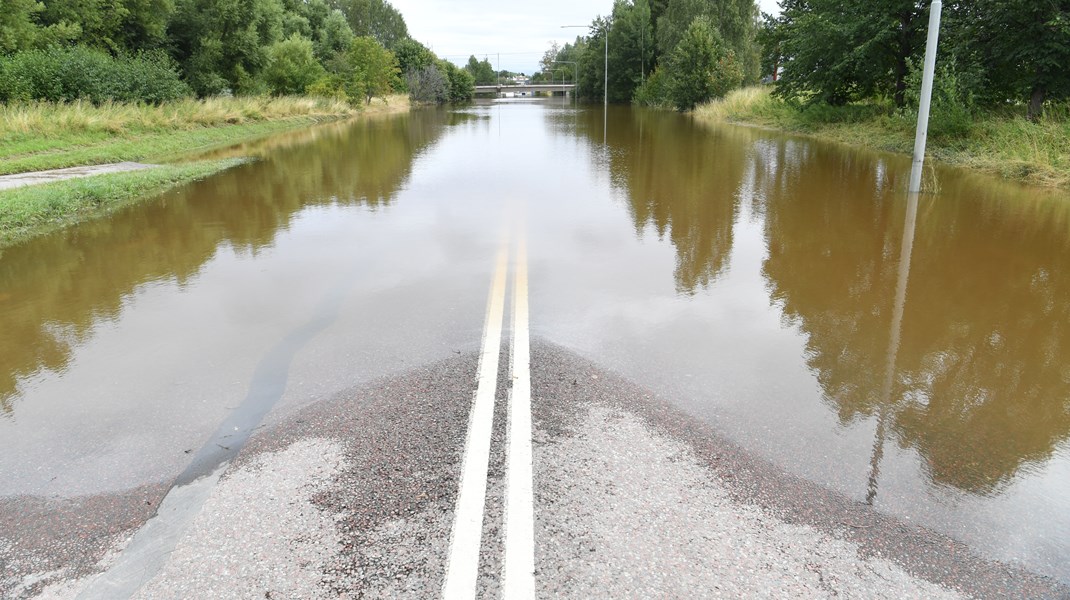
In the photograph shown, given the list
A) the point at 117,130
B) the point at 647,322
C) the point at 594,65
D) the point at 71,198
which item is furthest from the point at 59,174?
the point at 594,65

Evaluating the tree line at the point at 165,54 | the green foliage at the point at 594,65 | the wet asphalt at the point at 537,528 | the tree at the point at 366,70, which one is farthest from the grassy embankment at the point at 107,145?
the green foliage at the point at 594,65

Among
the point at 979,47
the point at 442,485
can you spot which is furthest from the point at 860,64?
the point at 442,485

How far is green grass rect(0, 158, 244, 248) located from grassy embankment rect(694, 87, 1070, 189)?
1656cm

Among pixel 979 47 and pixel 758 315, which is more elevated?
pixel 979 47

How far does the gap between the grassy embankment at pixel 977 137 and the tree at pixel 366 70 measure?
35.9m

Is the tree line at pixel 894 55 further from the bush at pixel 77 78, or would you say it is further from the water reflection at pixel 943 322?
the bush at pixel 77 78

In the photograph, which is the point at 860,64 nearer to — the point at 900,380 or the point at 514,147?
the point at 514,147

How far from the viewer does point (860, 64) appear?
1016 inches

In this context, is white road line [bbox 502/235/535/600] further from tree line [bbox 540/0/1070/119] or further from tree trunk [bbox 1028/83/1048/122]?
tree trunk [bbox 1028/83/1048/122]

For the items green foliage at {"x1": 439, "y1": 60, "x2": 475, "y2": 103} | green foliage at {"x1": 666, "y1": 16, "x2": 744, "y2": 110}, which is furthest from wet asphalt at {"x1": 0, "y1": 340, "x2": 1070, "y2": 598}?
green foliage at {"x1": 439, "y1": 60, "x2": 475, "y2": 103}

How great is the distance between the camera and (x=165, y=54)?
3709 centimetres

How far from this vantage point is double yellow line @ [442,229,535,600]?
9.53ft

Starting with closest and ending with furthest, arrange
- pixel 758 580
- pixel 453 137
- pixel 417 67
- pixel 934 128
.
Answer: pixel 758 580, pixel 934 128, pixel 453 137, pixel 417 67

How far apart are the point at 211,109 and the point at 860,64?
2581 cm
